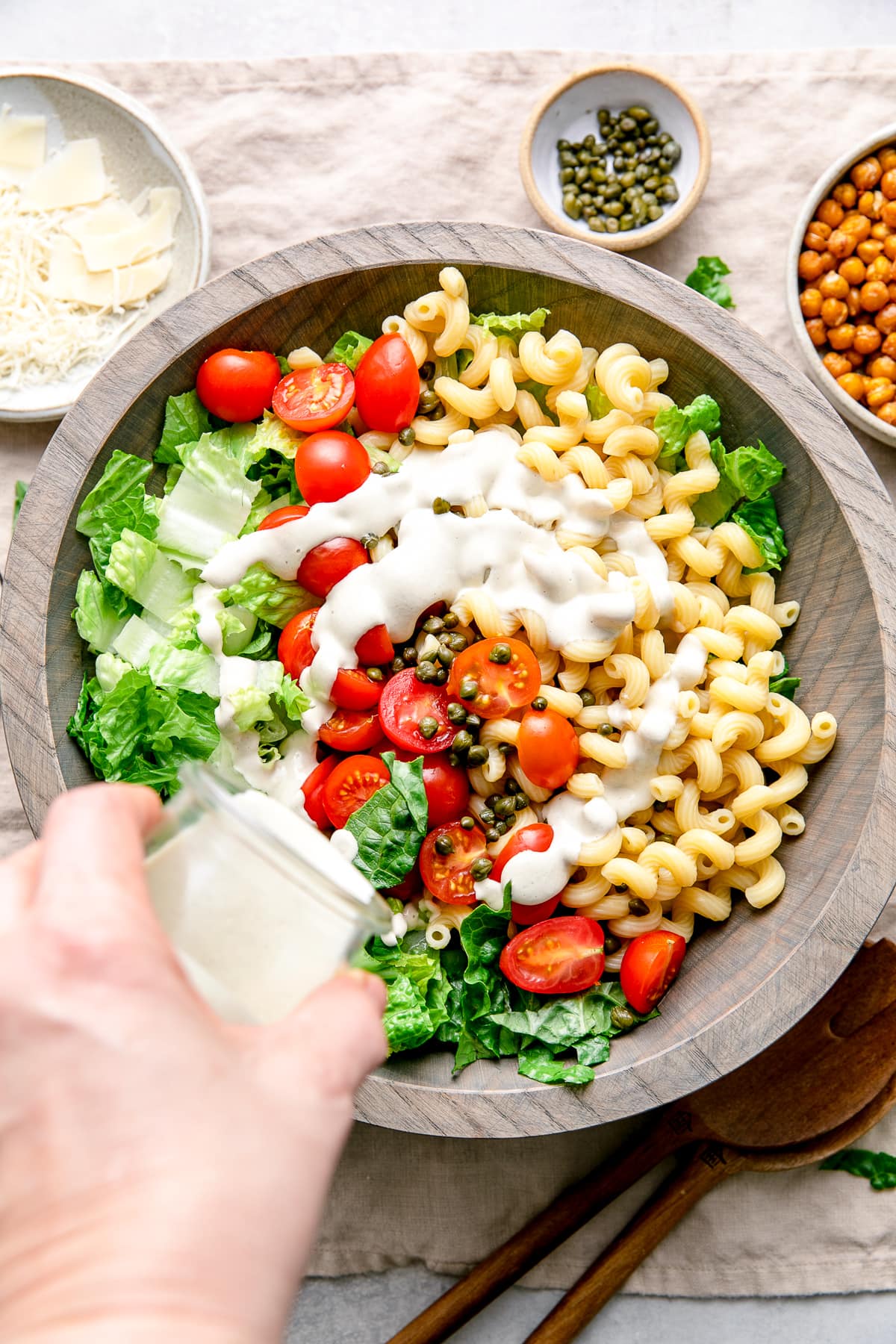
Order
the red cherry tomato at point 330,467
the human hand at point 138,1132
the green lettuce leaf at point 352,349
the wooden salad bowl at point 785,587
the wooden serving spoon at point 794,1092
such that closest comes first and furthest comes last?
the human hand at point 138,1132 → the wooden salad bowl at point 785,587 → the red cherry tomato at point 330,467 → the green lettuce leaf at point 352,349 → the wooden serving spoon at point 794,1092

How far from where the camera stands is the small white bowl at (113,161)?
3342mm

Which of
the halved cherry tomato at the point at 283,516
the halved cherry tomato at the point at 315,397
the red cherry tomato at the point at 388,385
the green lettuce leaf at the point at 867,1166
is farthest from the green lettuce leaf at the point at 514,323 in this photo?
the green lettuce leaf at the point at 867,1166

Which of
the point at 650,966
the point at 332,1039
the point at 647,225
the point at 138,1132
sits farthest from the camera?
the point at 647,225

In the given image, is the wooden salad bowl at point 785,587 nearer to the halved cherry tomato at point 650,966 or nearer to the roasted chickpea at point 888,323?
the halved cherry tomato at point 650,966

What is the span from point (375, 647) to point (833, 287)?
1948mm

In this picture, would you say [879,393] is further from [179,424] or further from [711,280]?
[179,424]

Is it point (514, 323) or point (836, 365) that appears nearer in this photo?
point (514, 323)

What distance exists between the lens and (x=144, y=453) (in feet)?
9.78

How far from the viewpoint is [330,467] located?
2.85 m

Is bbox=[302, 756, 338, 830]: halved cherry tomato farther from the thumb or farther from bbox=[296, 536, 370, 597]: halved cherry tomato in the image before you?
the thumb

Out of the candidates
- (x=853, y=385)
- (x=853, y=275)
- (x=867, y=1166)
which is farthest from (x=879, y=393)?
(x=867, y=1166)

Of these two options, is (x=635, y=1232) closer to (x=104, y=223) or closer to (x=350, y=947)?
(x=350, y=947)

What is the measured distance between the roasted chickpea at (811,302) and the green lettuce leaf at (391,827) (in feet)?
6.56

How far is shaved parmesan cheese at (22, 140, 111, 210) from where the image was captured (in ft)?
11.2
